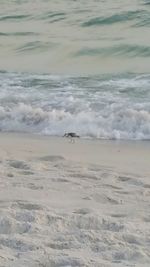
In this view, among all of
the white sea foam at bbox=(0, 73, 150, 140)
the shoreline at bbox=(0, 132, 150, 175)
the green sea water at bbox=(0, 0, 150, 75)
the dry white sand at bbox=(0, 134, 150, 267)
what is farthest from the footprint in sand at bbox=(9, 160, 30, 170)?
the green sea water at bbox=(0, 0, 150, 75)

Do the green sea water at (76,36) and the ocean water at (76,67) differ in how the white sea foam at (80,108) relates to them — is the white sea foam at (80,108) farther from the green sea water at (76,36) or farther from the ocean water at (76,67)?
the green sea water at (76,36)

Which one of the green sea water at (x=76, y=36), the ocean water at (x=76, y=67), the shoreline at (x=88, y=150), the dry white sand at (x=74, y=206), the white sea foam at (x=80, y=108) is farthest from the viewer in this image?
the green sea water at (x=76, y=36)

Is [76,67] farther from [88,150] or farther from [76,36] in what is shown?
[88,150]

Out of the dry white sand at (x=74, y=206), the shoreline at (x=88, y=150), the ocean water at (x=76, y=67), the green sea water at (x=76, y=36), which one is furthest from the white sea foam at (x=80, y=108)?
the green sea water at (x=76, y=36)

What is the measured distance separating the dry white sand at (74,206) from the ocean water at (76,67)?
2.83ft

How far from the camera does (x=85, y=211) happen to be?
327 cm

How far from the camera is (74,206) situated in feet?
11.1

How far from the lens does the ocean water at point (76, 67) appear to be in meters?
5.91

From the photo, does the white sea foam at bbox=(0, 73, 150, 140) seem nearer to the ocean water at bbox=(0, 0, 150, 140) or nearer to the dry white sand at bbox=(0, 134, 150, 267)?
the ocean water at bbox=(0, 0, 150, 140)

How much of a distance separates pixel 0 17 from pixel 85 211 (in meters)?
11.5

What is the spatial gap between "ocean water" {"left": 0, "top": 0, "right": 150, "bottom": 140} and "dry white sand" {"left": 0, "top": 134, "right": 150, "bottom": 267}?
862 mm

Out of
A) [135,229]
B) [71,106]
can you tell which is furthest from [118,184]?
[71,106]

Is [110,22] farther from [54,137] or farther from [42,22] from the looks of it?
[54,137]

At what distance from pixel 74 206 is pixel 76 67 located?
232 inches
